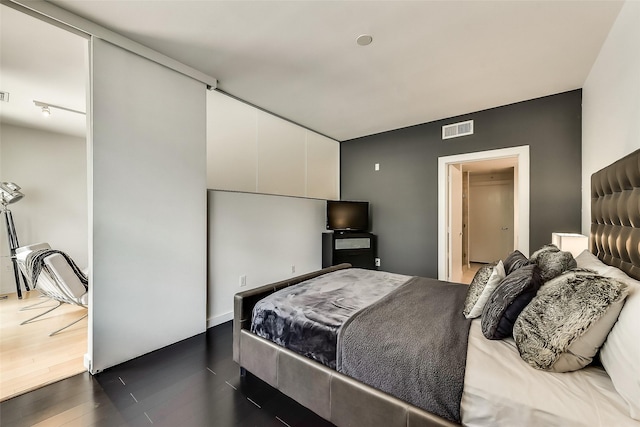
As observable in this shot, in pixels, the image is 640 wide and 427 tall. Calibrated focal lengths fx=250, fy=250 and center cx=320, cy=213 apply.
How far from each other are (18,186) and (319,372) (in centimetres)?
515

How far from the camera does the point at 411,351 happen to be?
1193mm

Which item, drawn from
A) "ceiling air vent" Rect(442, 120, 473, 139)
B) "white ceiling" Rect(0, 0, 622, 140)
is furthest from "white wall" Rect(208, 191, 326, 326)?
"ceiling air vent" Rect(442, 120, 473, 139)

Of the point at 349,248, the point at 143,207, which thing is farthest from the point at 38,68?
the point at 349,248

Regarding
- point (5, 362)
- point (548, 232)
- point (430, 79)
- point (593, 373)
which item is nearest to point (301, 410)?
point (593, 373)

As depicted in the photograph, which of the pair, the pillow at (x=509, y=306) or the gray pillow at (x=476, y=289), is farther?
the gray pillow at (x=476, y=289)

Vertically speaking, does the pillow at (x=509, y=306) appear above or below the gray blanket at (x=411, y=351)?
above

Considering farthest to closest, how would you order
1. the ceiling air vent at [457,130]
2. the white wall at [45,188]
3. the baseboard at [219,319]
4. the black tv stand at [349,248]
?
the black tv stand at [349,248], the white wall at [45,188], the ceiling air vent at [457,130], the baseboard at [219,319]

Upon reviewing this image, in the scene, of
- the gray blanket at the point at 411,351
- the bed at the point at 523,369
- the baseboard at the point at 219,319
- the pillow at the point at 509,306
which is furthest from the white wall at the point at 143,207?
the pillow at the point at 509,306

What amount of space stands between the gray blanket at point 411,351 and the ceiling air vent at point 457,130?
280cm

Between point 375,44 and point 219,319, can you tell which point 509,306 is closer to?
point 375,44

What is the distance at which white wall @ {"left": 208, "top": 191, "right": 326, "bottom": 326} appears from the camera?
2889 mm

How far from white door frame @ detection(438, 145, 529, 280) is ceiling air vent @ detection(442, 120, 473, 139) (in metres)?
0.30

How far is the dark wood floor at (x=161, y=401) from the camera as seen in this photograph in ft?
4.92

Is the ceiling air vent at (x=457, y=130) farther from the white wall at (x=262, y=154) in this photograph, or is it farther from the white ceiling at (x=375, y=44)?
the white wall at (x=262, y=154)
